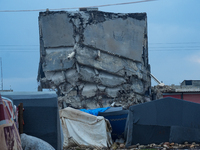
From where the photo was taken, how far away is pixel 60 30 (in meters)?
19.7

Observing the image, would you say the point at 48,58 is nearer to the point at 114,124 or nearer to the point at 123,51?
the point at 123,51

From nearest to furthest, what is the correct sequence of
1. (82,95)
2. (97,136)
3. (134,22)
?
(97,136) < (82,95) < (134,22)

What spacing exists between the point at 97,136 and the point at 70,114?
1527 millimetres

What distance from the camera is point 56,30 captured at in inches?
775

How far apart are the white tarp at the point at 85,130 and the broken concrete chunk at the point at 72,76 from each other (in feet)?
23.3

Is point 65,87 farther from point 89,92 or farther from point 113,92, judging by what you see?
point 113,92

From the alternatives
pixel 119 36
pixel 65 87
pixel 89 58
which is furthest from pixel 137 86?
pixel 65 87

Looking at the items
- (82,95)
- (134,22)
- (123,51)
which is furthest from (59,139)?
(134,22)

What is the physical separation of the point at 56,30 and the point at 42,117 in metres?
13.9

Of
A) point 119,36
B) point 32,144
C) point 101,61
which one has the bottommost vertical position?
point 32,144

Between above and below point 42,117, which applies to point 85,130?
below

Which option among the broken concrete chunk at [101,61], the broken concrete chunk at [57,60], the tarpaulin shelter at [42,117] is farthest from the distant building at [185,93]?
the tarpaulin shelter at [42,117]

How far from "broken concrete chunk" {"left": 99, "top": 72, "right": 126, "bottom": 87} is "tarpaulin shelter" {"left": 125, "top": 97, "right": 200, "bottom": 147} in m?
8.19

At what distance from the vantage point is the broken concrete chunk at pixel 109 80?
1952 cm
